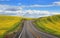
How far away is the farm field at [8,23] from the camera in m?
8.65

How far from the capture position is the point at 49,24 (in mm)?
9039

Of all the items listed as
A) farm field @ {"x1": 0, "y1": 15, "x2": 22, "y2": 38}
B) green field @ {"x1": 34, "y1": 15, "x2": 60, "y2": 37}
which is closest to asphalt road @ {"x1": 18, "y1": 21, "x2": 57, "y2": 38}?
green field @ {"x1": 34, "y1": 15, "x2": 60, "y2": 37}

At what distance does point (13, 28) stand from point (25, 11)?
879 millimetres

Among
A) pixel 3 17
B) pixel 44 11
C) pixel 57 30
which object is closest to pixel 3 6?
pixel 3 17

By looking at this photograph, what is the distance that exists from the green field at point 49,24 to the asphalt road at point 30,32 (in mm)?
185

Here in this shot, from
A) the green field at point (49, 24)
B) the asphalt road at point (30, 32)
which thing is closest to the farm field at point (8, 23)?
the asphalt road at point (30, 32)

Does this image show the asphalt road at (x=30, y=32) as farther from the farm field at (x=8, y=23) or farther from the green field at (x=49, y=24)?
the farm field at (x=8, y=23)

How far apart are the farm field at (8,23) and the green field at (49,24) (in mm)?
819

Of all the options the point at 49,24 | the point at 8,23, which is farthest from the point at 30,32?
the point at 8,23

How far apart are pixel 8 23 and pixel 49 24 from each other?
5.69ft

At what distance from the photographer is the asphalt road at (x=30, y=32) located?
8.73m

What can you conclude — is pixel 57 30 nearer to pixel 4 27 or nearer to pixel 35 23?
pixel 35 23

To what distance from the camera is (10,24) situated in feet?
29.2

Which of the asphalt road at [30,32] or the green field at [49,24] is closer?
the asphalt road at [30,32]
